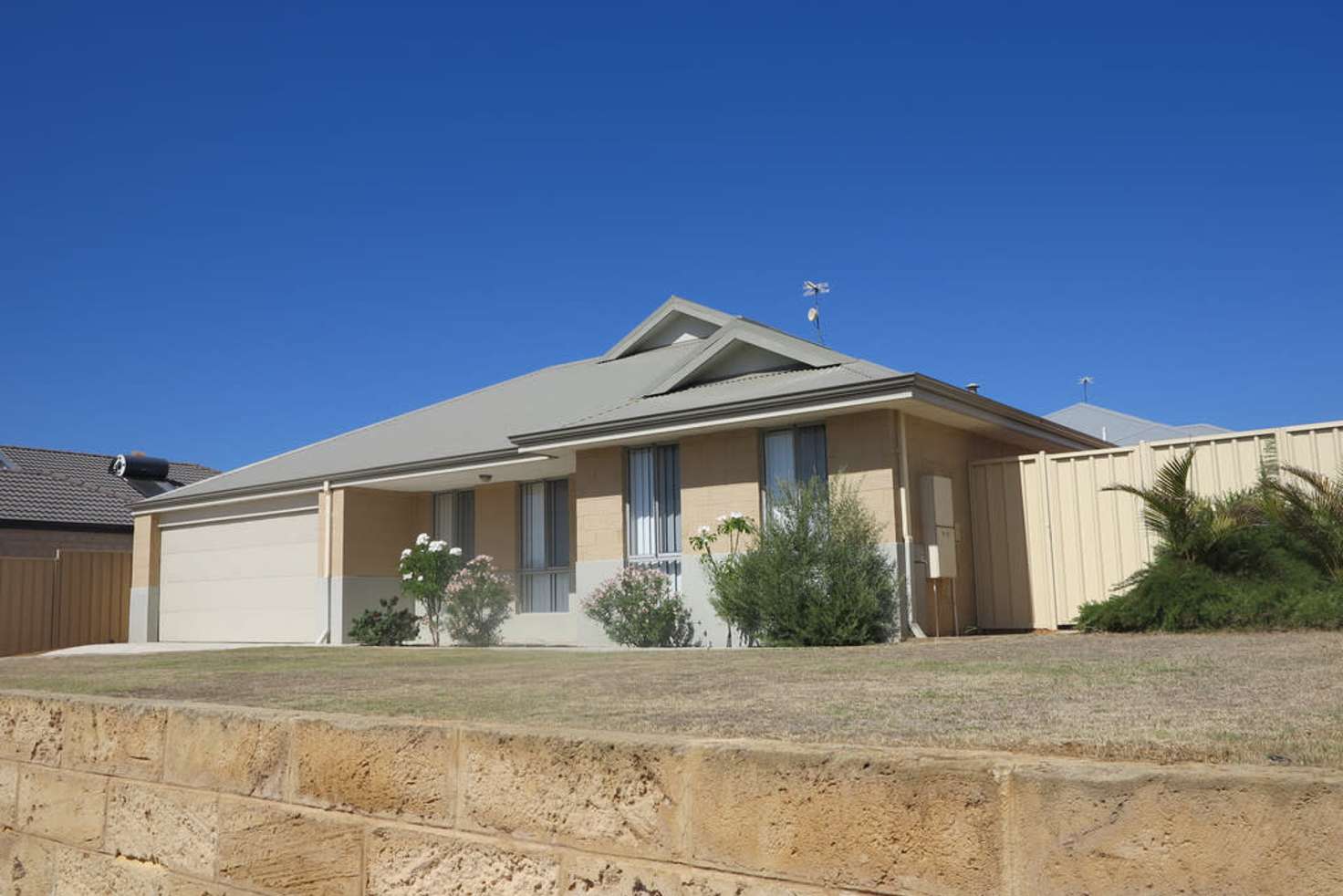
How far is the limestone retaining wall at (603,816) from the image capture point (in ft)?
8.66

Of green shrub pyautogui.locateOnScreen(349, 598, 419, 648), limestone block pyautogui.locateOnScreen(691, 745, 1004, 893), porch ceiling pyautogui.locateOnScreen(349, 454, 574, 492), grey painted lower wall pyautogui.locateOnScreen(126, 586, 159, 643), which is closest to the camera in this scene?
limestone block pyautogui.locateOnScreen(691, 745, 1004, 893)

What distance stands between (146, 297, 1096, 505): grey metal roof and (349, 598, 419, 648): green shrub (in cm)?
242

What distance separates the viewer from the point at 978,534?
1587 cm

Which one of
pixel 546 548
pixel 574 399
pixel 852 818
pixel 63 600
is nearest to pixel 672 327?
pixel 574 399

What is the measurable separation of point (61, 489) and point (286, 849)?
1074 inches

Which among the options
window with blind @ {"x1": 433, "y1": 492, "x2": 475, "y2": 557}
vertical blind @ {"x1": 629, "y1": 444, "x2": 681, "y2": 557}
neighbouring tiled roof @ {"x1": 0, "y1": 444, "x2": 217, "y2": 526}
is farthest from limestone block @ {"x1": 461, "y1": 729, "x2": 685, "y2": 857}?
neighbouring tiled roof @ {"x1": 0, "y1": 444, "x2": 217, "y2": 526}

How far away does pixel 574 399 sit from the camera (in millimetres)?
20516

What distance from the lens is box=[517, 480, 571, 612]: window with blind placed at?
19016mm

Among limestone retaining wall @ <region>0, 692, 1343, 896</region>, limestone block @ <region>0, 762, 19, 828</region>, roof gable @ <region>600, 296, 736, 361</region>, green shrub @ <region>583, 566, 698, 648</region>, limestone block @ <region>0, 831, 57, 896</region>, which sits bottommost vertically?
limestone block @ <region>0, 831, 57, 896</region>

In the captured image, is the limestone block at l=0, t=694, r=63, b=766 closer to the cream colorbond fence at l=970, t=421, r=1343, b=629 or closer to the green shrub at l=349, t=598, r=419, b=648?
the green shrub at l=349, t=598, r=419, b=648

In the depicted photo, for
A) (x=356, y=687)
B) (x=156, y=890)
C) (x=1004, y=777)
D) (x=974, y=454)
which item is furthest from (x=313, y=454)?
(x=1004, y=777)

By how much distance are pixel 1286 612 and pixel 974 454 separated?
6.06 meters

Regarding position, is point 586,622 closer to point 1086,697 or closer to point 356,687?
point 356,687

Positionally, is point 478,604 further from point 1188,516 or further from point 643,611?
point 1188,516
